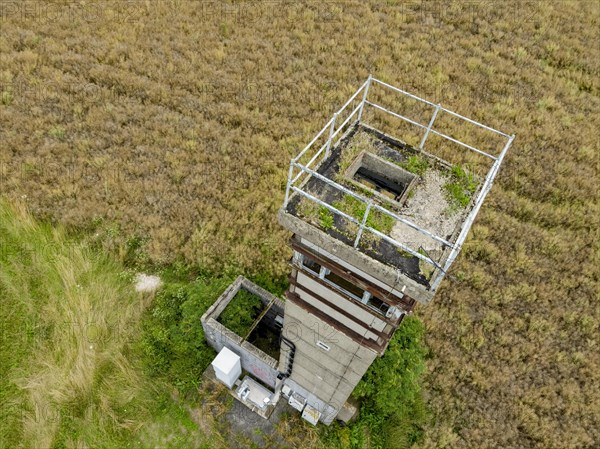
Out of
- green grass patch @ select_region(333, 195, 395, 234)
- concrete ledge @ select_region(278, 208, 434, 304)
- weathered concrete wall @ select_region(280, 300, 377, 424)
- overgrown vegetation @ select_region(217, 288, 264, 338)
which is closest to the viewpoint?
concrete ledge @ select_region(278, 208, 434, 304)

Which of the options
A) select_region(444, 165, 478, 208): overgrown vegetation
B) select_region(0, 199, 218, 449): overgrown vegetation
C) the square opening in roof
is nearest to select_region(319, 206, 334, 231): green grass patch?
the square opening in roof

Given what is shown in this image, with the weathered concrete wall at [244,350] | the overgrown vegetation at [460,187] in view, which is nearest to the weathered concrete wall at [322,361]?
the weathered concrete wall at [244,350]

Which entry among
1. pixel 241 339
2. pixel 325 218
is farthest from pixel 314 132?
pixel 325 218

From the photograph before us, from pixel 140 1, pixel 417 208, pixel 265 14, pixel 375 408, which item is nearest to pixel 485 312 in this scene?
pixel 375 408

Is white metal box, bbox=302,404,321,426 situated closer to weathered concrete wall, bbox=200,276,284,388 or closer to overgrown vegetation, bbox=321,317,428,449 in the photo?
overgrown vegetation, bbox=321,317,428,449

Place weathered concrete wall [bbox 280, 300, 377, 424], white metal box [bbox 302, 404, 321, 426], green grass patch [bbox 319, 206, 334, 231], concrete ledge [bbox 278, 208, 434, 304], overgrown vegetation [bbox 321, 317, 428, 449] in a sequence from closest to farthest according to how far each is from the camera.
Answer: concrete ledge [bbox 278, 208, 434, 304]
green grass patch [bbox 319, 206, 334, 231]
weathered concrete wall [bbox 280, 300, 377, 424]
white metal box [bbox 302, 404, 321, 426]
overgrown vegetation [bbox 321, 317, 428, 449]

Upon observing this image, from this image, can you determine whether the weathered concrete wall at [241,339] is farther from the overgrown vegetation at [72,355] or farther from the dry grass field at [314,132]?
the overgrown vegetation at [72,355]
